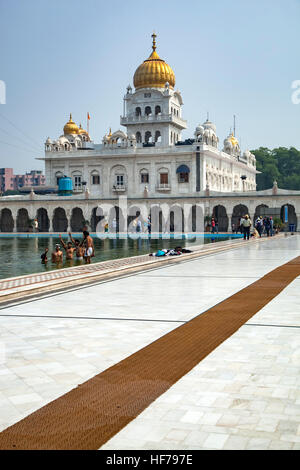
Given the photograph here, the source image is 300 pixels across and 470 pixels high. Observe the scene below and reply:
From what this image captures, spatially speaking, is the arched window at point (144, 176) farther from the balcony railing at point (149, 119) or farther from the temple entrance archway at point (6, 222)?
the temple entrance archway at point (6, 222)

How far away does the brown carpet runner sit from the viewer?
3604 mm

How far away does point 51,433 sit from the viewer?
12.0ft

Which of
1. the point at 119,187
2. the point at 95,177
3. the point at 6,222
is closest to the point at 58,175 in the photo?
the point at 95,177

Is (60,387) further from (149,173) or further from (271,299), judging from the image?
(149,173)

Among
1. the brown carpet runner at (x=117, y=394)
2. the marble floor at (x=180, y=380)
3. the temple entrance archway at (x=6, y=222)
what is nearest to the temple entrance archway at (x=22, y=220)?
the temple entrance archway at (x=6, y=222)

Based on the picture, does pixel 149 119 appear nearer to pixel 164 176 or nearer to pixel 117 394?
pixel 164 176

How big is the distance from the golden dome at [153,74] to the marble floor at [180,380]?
5257 centimetres

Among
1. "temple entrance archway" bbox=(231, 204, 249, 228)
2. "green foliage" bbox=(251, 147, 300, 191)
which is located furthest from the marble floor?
"green foliage" bbox=(251, 147, 300, 191)

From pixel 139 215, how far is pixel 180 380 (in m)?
42.5

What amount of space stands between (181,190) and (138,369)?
163ft

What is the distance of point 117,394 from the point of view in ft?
14.4

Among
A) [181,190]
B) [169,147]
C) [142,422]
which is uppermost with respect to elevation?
[169,147]

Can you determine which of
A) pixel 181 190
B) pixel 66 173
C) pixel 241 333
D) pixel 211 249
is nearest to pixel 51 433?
pixel 241 333

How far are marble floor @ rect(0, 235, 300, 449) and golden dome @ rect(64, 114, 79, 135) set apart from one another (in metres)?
56.3
